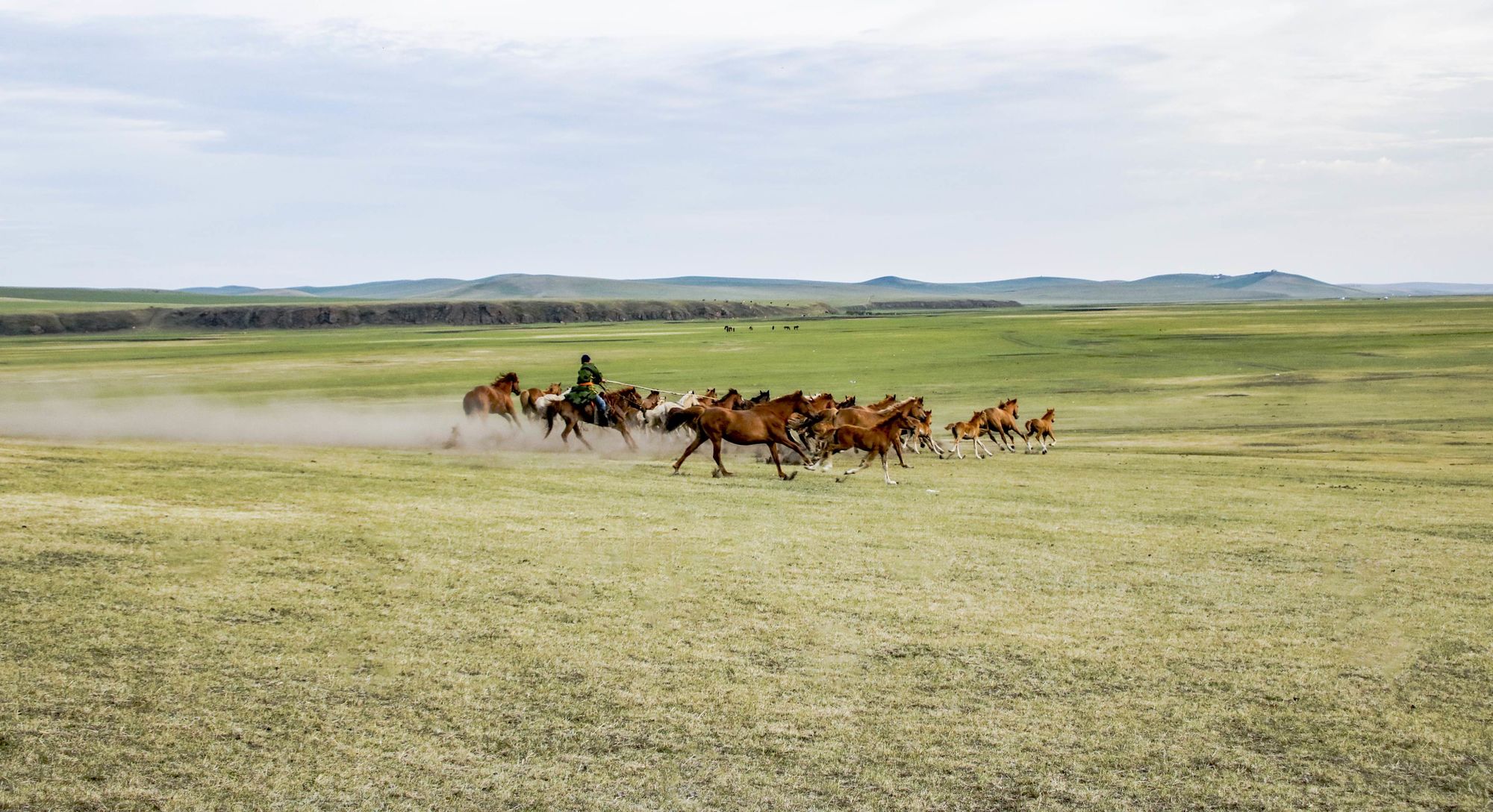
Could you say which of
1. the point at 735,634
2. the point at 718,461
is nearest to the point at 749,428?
the point at 718,461

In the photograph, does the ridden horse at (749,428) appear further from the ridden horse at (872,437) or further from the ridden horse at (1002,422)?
the ridden horse at (1002,422)

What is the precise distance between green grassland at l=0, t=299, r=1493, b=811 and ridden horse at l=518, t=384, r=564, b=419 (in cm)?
564

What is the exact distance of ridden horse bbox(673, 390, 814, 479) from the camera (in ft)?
73.6

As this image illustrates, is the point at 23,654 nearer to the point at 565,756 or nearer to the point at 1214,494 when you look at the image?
the point at 565,756

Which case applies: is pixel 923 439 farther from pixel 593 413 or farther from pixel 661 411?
pixel 593 413

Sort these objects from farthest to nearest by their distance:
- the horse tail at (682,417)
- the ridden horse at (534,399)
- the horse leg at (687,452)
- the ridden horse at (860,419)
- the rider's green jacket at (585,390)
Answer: the ridden horse at (534,399)
the rider's green jacket at (585,390)
the horse tail at (682,417)
the ridden horse at (860,419)
the horse leg at (687,452)

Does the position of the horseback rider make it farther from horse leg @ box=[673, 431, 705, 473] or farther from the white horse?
horse leg @ box=[673, 431, 705, 473]

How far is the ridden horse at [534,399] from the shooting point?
29094 mm

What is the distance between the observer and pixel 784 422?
75.8 feet

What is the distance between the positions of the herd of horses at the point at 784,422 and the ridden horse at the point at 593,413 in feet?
0.07

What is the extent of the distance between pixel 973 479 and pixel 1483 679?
12.4m

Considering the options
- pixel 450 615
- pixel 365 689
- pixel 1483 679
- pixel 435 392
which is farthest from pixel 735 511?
pixel 435 392

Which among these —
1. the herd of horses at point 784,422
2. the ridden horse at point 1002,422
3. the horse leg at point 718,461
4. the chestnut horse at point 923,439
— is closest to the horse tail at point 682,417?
the herd of horses at point 784,422

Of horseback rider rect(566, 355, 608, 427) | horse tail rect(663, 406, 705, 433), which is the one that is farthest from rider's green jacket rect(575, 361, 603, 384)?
horse tail rect(663, 406, 705, 433)
